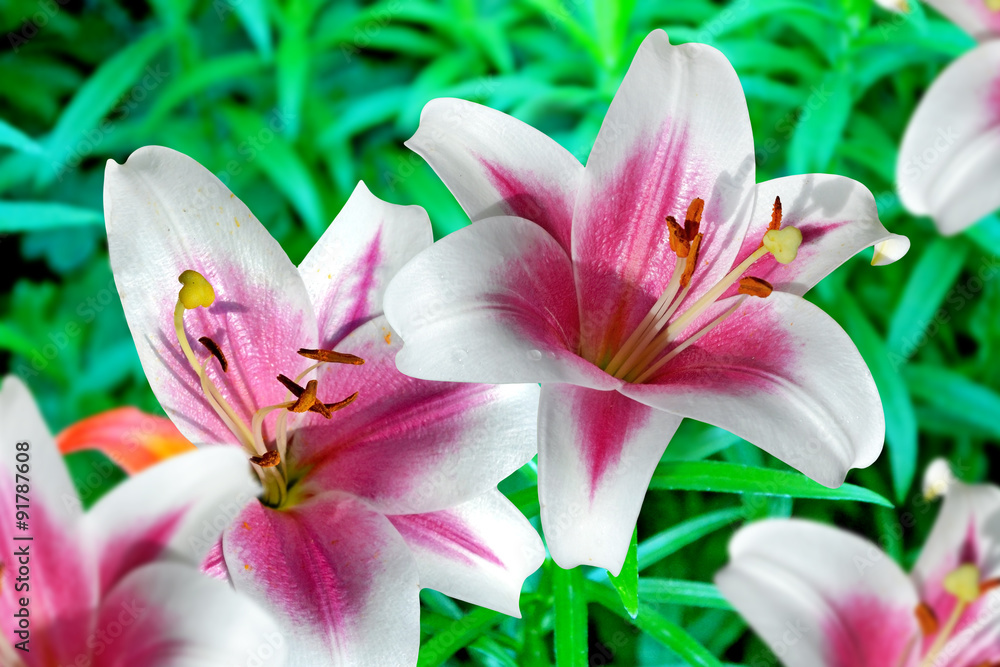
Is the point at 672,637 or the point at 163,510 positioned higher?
the point at 163,510

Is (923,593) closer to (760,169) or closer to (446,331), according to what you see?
(446,331)

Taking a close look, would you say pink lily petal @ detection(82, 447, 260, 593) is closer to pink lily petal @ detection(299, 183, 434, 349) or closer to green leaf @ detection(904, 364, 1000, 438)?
pink lily petal @ detection(299, 183, 434, 349)

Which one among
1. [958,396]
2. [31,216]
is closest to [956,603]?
[958,396]

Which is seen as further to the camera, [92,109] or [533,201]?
[92,109]

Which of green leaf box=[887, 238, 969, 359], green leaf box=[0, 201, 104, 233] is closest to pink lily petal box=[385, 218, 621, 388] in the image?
green leaf box=[0, 201, 104, 233]

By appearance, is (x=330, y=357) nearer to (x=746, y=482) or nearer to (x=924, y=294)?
(x=746, y=482)

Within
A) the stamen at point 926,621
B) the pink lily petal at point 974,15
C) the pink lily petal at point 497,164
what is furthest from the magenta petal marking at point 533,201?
the pink lily petal at point 974,15

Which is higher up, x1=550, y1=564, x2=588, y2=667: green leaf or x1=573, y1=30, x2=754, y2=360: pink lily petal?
x1=573, y1=30, x2=754, y2=360: pink lily petal
